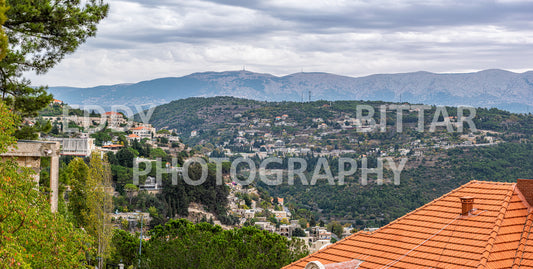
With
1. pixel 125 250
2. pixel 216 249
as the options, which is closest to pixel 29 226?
pixel 216 249

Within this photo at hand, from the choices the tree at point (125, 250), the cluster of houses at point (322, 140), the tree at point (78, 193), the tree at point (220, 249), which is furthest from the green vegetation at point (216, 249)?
the cluster of houses at point (322, 140)

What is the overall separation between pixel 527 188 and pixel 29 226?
21.5ft

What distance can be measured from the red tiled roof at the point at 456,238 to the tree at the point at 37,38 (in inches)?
203

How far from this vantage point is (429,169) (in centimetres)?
7725

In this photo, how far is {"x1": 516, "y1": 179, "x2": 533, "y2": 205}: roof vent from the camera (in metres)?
8.01

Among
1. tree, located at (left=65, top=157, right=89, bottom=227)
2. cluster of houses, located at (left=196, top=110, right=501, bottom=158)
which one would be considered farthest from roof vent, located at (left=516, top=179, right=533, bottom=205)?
cluster of houses, located at (left=196, top=110, right=501, bottom=158)

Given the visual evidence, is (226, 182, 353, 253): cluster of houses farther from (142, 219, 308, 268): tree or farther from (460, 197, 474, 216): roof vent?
(460, 197, 474, 216): roof vent

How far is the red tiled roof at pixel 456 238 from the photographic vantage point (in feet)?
23.3

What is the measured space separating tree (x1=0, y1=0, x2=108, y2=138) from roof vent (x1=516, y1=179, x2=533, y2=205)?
7.07m

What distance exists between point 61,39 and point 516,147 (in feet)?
260

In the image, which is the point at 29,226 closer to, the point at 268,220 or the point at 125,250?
the point at 125,250

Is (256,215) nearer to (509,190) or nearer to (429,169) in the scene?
(429,169)

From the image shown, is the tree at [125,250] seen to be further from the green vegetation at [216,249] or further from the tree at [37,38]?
the tree at [37,38]

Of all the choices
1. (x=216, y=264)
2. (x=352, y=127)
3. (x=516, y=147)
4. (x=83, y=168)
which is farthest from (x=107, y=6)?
(x=352, y=127)
